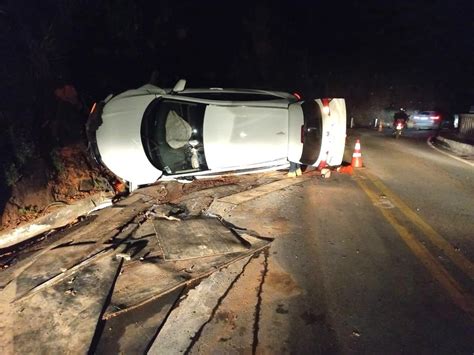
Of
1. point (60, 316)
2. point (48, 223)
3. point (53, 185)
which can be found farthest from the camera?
point (53, 185)

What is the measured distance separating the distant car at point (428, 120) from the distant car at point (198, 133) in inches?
682

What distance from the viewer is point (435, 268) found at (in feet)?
14.2

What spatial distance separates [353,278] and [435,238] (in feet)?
5.75

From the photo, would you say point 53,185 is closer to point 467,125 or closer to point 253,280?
point 253,280

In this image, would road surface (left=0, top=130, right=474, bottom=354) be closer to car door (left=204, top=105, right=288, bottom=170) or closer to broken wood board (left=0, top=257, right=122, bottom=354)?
broken wood board (left=0, top=257, right=122, bottom=354)

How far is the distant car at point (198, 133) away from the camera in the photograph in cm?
690

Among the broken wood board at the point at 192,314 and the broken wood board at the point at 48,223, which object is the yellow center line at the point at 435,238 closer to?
the broken wood board at the point at 192,314

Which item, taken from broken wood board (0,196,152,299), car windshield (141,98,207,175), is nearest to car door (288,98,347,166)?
car windshield (141,98,207,175)

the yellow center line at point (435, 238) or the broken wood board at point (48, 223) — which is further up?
the yellow center line at point (435, 238)

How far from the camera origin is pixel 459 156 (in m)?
12.1

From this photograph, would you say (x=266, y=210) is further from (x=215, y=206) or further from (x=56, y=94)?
(x=56, y=94)

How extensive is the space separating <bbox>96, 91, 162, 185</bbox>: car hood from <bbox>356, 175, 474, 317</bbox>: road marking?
4.06m

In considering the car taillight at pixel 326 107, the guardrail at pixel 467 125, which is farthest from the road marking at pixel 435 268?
the guardrail at pixel 467 125

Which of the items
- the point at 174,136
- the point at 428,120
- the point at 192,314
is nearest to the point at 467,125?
the point at 428,120
